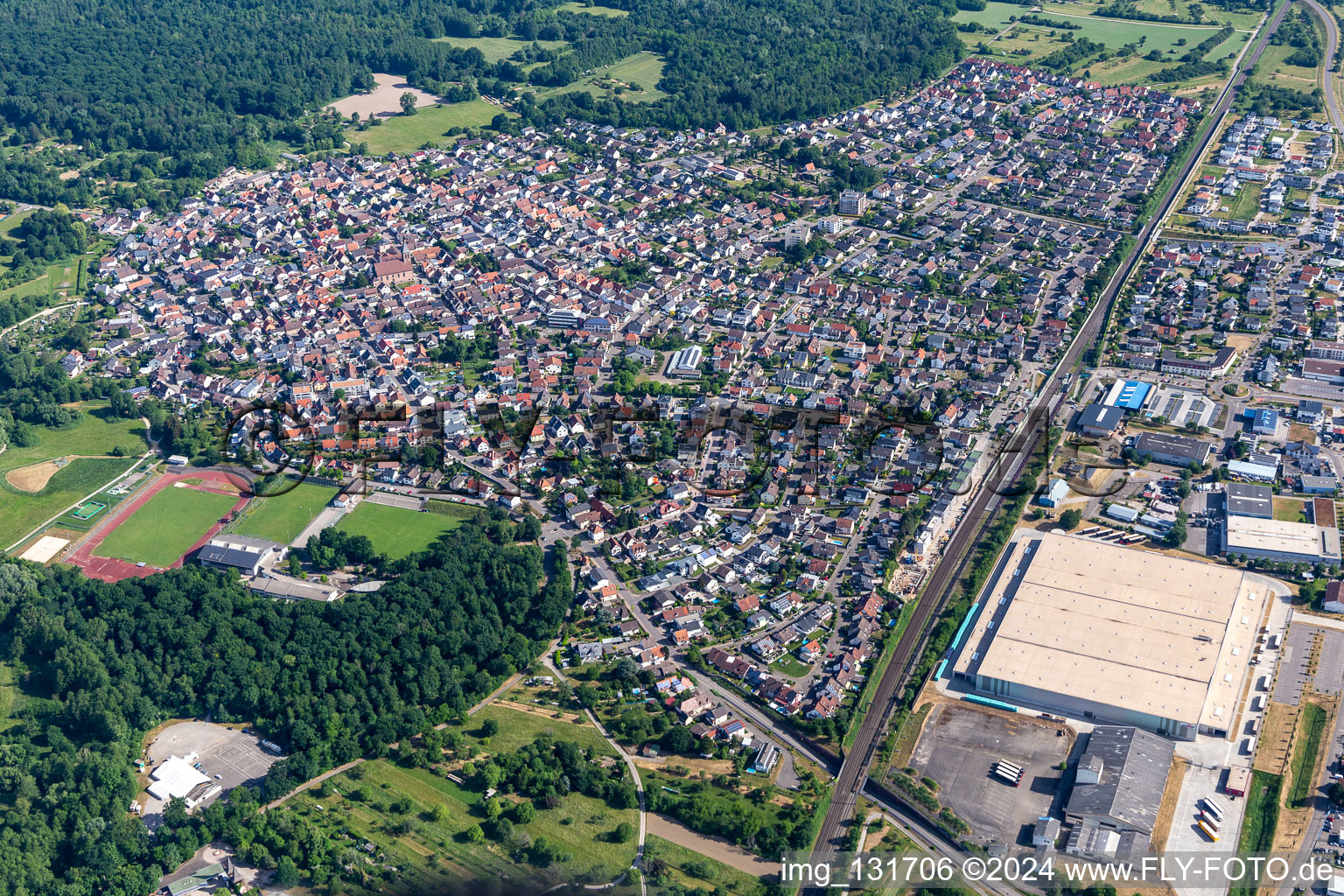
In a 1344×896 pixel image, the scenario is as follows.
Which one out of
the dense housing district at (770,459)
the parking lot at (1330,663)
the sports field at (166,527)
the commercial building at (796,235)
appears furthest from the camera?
the commercial building at (796,235)

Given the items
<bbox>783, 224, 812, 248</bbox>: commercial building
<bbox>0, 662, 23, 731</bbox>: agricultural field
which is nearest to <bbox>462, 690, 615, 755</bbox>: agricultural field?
<bbox>0, 662, 23, 731</bbox>: agricultural field

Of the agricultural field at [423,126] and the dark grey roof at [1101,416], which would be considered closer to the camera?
the dark grey roof at [1101,416]

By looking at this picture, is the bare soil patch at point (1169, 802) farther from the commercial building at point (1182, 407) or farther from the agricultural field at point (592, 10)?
the agricultural field at point (592, 10)

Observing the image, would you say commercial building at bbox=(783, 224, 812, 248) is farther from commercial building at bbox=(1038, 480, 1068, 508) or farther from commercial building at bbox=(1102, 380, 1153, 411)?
commercial building at bbox=(1038, 480, 1068, 508)

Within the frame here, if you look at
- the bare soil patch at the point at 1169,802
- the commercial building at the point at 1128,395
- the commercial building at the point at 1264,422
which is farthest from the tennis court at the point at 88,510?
the commercial building at the point at 1264,422

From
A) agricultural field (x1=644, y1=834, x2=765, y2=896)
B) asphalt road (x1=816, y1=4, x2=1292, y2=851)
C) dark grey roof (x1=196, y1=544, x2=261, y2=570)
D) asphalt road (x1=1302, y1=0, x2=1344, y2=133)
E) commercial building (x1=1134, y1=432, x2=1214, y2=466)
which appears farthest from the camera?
asphalt road (x1=1302, y1=0, x2=1344, y2=133)

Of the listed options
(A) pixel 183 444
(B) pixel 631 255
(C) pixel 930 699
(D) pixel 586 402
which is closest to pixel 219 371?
(A) pixel 183 444

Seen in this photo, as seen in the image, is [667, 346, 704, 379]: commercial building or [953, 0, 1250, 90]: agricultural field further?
[953, 0, 1250, 90]: agricultural field
